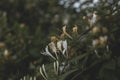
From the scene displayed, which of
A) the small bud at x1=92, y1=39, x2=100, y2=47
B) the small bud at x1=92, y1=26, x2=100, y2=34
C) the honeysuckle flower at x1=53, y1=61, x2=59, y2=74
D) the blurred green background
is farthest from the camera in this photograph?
the blurred green background

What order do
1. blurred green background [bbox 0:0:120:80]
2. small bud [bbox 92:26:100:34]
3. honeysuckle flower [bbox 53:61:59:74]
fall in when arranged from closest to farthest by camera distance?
honeysuckle flower [bbox 53:61:59:74] < small bud [bbox 92:26:100:34] < blurred green background [bbox 0:0:120:80]

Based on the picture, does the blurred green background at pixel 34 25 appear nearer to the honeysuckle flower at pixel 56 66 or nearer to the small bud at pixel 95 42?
the small bud at pixel 95 42

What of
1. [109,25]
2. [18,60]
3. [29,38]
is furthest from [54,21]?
[109,25]

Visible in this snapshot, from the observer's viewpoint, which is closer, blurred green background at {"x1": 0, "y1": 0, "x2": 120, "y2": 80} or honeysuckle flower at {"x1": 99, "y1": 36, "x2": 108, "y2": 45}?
honeysuckle flower at {"x1": 99, "y1": 36, "x2": 108, "y2": 45}

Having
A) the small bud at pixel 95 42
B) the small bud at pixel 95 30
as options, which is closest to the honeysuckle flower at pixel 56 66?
the small bud at pixel 95 42

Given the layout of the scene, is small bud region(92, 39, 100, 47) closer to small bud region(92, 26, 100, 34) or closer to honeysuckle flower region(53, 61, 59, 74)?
small bud region(92, 26, 100, 34)

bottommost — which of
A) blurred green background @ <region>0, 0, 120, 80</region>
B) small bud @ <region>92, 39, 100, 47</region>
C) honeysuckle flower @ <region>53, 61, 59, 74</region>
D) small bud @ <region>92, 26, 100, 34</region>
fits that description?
honeysuckle flower @ <region>53, 61, 59, 74</region>

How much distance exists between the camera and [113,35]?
3.11 metres

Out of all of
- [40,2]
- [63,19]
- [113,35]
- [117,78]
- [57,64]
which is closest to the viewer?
[57,64]

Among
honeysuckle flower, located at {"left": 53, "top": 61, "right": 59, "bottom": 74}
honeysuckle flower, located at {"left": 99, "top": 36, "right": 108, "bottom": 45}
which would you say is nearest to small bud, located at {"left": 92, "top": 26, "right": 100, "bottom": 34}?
honeysuckle flower, located at {"left": 99, "top": 36, "right": 108, "bottom": 45}

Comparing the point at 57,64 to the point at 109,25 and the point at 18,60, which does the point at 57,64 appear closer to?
the point at 109,25

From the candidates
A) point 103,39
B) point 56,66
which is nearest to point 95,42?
point 103,39

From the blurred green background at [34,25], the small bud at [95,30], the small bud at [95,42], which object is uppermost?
the blurred green background at [34,25]

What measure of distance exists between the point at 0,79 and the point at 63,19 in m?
2.11
